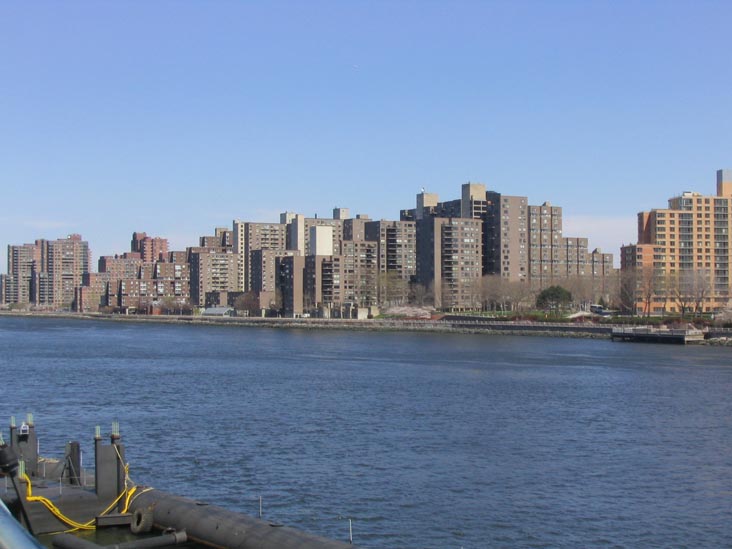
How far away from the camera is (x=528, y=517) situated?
79.7ft

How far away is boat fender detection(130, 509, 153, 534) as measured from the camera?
19.0 metres

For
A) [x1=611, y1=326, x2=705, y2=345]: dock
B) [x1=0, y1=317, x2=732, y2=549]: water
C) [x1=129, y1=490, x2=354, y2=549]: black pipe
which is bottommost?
[x1=0, y1=317, x2=732, y2=549]: water

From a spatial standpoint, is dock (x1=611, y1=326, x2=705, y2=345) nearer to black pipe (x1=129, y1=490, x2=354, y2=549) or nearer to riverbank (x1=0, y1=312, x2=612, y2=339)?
riverbank (x1=0, y1=312, x2=612, y2=339)

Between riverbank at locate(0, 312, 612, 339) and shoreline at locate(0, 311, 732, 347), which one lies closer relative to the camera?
shoreline at locate(0, 311, 732, 347)

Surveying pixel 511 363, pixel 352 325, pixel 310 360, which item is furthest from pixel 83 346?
pixel 352 325

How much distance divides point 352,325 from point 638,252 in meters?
61.3

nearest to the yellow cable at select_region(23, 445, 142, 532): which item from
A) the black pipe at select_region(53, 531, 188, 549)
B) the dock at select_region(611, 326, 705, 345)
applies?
the black pipe at select_region(53, 531, 188, 549)

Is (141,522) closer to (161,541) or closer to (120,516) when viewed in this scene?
(120,516)

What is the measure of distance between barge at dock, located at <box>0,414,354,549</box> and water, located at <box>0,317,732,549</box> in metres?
4.56

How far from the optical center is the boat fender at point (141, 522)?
19.0 m

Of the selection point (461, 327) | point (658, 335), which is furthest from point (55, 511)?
point (461, 327)

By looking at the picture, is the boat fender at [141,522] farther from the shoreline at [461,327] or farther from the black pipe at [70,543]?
the shoreline at [461,327]

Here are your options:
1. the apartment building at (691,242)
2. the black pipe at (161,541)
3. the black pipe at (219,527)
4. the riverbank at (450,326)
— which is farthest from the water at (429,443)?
the apartment building at (691,242)

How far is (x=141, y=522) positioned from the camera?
62.4 feet
